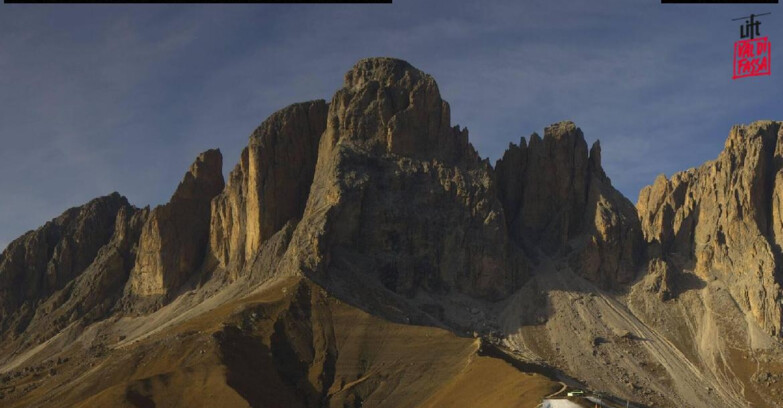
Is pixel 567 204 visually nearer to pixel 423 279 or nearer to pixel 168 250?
pixel 423 279

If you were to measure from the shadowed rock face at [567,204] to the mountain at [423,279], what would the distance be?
0.41 m

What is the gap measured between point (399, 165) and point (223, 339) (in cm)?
5619

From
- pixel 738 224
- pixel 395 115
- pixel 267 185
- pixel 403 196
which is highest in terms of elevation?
pixel 395 115

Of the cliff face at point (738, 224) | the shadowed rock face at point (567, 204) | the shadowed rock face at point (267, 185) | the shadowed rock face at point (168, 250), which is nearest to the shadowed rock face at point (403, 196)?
the shadowed rock face at point (267, 185)

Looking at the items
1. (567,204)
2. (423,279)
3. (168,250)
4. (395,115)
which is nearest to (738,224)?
(567,204)

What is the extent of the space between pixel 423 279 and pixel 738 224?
5841cm

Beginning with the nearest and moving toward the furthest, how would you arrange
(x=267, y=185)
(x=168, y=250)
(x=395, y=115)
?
(x=395, y=115) < (x=267, y=185) < (x=168, y=250)

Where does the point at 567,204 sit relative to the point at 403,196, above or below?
below

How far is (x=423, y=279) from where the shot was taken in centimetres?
16712

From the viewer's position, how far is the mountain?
131 m

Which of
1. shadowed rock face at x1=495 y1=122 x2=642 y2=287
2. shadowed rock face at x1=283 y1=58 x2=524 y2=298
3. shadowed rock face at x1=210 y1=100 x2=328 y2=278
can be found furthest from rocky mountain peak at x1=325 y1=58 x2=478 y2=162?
shadowed rock face at x1=495 y1=122 x2=642 y2=287

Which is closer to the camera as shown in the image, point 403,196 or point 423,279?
point 423,279

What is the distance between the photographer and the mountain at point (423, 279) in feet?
430

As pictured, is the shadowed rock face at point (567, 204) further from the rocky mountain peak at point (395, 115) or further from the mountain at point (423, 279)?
the rocky mountain peak at point (395, 115)
